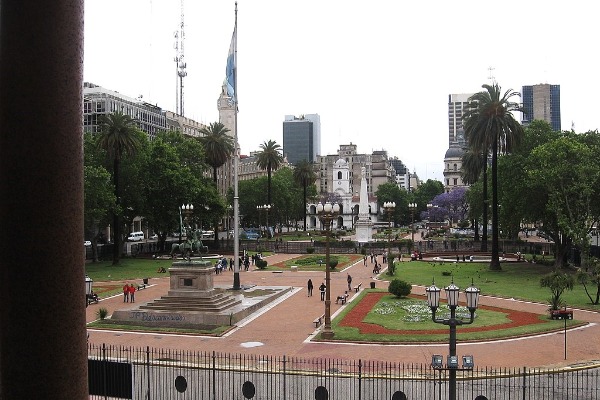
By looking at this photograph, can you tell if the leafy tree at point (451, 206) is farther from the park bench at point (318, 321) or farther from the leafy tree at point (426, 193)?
the park bench at point (318, 321)

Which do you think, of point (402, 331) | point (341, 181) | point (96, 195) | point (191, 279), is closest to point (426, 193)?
point (341, 181)

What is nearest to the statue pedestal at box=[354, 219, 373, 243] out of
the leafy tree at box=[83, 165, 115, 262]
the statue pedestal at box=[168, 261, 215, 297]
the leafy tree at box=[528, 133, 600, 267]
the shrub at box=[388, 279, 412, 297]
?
the leafy tree at box=[83, 165, 115, 262]

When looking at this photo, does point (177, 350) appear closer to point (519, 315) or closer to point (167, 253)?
point (519, 315)

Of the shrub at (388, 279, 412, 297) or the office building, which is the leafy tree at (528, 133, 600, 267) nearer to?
the shrub at (388, 279, 412, 297)

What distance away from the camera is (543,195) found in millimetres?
48875

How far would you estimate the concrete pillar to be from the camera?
4.53 meters

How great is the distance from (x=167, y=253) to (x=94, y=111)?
37.2 m

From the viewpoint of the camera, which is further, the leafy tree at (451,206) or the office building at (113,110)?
the leafy tree at (451,206)

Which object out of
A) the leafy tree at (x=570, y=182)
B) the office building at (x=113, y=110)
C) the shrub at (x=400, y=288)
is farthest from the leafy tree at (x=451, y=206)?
the shrub at (x=400, y=288)

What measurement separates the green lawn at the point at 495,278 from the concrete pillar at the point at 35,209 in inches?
1165

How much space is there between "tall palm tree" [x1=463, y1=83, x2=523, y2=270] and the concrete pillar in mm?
50573

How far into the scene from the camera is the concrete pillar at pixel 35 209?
178 inches

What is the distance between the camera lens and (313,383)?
1861 cm

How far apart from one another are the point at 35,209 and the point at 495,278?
4585cm
